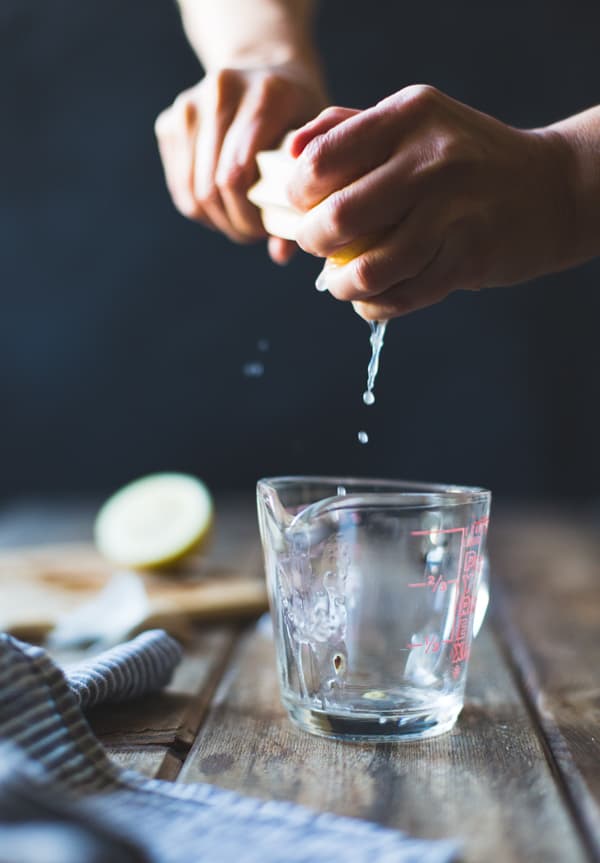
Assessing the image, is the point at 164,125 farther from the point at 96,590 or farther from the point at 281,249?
the point at 96,590

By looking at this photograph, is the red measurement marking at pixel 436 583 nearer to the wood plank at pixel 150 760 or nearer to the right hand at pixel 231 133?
the wood plank at pixel 150 760

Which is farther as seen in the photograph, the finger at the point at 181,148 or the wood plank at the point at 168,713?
the finger at the point at 181,148

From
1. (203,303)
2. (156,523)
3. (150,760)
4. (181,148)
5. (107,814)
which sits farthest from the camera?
(203,303)

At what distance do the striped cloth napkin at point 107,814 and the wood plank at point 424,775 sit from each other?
0.16 feet

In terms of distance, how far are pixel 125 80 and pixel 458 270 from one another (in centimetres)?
248

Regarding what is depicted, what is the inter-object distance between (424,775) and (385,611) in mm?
120

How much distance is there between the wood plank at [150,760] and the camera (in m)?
0.53

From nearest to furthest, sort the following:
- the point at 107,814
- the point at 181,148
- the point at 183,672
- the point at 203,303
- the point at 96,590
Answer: the point at 107,814 < the point at 183,672 < the point at 181,148 < the point at 96,590 < the point at 203,303

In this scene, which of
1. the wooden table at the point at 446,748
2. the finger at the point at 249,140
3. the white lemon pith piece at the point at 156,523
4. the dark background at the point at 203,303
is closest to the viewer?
the wooden table at the point at 446,748

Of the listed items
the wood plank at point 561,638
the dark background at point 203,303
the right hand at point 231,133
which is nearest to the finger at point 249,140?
the right hand at point 231,133

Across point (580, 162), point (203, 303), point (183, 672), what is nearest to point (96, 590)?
point (183, 672)

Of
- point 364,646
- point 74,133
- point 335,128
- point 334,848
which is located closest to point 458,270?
point 335,128

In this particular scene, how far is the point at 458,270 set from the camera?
63 centimetres

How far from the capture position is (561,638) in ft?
2.88
